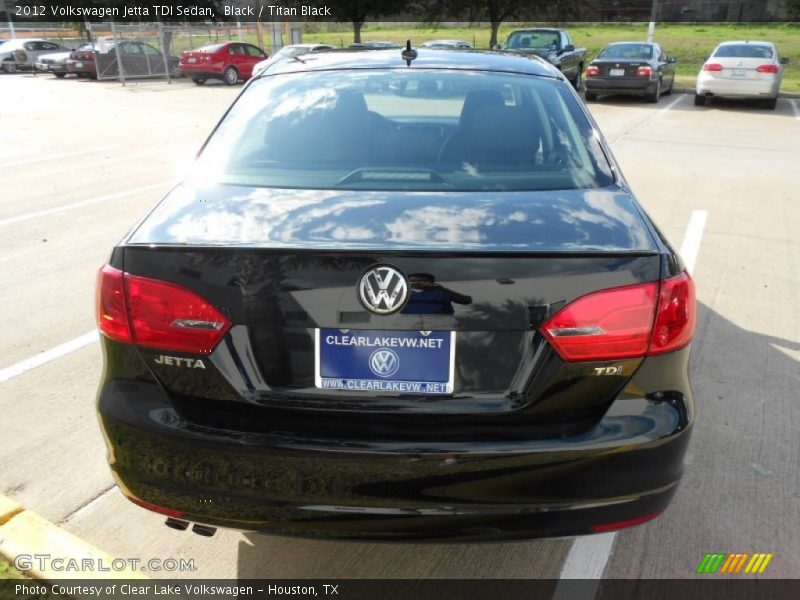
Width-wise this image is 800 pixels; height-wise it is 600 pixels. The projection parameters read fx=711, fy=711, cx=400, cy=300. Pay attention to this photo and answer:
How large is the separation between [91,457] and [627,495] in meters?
2.37

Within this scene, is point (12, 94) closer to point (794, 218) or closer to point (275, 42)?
point (275, 42)

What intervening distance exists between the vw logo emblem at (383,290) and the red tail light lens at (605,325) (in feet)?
1.33

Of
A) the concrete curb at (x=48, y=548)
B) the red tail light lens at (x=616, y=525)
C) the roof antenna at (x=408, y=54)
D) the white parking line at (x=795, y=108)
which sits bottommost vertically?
the white parking line at (x=795, y=108)

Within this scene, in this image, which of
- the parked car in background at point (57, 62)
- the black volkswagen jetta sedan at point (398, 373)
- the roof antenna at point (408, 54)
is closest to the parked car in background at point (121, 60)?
the parked car in background at point (57, 62)

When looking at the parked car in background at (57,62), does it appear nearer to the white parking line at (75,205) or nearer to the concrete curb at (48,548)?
the white parking line at (75,205)

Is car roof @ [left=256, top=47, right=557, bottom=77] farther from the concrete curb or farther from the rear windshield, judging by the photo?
the rear windshield

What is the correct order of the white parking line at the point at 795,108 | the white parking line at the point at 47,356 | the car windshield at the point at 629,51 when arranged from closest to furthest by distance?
the white parking line at the point at 47,356 < the white parking line at the point at 795,108 < the car windshield at the point at 629,51

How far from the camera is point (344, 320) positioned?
194 centimetres

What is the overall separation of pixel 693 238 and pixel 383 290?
552 cm

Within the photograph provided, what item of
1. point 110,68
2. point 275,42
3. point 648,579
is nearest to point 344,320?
point 648,579

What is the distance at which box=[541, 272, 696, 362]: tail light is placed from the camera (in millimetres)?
1954

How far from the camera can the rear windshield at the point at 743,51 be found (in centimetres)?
1700

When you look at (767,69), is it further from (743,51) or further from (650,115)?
(650,115)

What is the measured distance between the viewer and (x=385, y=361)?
196cm
